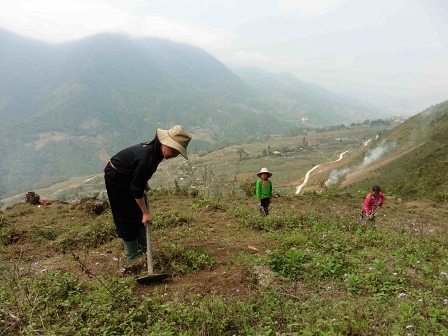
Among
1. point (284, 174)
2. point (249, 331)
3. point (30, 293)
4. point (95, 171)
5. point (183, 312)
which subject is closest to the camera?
point (249, 331)

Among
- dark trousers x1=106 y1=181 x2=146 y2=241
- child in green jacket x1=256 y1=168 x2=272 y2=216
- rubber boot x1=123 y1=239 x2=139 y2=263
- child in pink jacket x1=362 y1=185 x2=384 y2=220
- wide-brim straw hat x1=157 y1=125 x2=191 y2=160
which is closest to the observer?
wide-brim straw hat x1=157 y1=125 x2=191 y2=160

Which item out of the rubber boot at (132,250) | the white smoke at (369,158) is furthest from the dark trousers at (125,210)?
the white smoke at (369,158)

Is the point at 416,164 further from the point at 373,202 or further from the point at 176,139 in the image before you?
the point at 176,139

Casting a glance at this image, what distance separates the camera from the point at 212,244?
5051mm

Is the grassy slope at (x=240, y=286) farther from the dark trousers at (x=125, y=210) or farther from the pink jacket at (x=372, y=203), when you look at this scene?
the pink jacket at (x=372, y=203)

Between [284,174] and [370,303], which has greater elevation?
[370,303]

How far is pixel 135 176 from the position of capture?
3570 mm

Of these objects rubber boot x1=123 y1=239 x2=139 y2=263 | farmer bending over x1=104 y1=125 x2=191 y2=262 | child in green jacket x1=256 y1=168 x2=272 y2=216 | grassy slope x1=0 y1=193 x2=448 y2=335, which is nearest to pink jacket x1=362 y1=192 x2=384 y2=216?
grassy slope x1=0 y1=193 x2=448 y2=335

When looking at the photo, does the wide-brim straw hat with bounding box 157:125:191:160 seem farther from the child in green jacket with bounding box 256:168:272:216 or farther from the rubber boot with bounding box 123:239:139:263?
the child in green jacket with bounding box 256:168:272:216

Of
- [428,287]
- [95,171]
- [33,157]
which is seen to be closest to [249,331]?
[428,287]

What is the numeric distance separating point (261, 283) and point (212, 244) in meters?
1.75

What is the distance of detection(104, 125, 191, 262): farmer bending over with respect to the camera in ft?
11.7

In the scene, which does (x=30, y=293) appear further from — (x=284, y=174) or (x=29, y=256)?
(x=284, y=174)

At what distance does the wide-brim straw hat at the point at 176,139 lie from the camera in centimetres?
347
